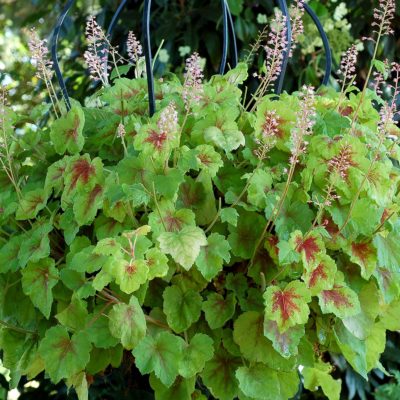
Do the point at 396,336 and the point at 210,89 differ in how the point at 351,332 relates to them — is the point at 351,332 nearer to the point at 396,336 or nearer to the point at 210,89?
the point at 210,89

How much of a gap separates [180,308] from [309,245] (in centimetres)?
16

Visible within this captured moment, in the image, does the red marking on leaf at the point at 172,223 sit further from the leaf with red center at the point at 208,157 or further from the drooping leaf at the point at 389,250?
the drooping leaf at the point at 389,250

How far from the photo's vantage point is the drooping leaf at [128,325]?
65cm

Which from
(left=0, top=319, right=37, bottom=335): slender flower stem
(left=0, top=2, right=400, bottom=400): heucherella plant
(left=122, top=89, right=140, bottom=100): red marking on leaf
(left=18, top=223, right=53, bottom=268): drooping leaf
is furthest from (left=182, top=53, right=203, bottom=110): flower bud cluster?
(left=0, top=319, right=37, bottom=335): slender flower stem

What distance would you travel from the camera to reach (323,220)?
30.3 inches

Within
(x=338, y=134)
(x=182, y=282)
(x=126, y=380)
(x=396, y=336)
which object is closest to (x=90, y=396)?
(x=126, y=380)

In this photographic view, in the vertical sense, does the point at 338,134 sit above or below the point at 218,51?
above

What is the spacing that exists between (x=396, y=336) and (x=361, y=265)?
4.68 feet

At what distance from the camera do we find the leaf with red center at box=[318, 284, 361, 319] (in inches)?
28.1

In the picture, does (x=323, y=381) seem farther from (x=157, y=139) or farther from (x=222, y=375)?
(x=157, y=139)

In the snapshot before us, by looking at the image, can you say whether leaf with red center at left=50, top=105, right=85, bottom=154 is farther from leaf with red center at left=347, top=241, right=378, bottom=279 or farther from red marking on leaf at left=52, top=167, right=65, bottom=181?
leaf with red center at left=347, top=241, right=378, bottom=279

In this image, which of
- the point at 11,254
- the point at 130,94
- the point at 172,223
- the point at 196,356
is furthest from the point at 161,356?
the point at 130,94

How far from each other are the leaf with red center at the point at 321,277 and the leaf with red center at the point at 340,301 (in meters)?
0.02

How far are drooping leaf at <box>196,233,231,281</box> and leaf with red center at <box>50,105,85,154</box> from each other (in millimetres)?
208
